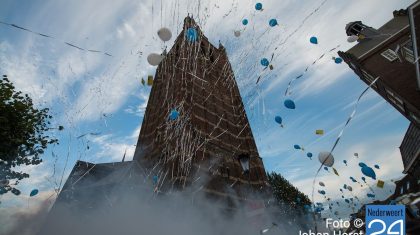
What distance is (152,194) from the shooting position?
14297 mm

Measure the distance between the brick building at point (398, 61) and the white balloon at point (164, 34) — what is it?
34.2 ft

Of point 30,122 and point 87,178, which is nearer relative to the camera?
point 30,122

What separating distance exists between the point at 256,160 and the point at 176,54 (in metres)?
12.8

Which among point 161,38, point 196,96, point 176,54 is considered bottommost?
point 161,38

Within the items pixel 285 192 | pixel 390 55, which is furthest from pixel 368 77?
pixel 285 192

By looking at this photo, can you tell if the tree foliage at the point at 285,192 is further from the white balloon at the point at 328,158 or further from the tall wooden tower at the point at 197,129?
the white balloon at the point at 328,158

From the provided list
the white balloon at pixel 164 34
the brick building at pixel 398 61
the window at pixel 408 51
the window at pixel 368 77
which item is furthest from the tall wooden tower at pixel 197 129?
the window at pixel 408 51

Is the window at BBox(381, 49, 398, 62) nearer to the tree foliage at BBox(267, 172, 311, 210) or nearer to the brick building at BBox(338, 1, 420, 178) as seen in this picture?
the brick building at BBox(338, 1, 420, 178)

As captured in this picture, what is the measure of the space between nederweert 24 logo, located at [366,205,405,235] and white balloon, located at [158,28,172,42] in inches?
276

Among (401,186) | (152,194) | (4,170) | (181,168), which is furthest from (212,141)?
(401,186)

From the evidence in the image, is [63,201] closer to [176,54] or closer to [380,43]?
[176,54]

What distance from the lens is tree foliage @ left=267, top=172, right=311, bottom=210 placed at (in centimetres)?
3347

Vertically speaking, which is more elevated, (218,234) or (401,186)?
(401,186)

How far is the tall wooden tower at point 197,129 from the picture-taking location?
14680 millimetres
